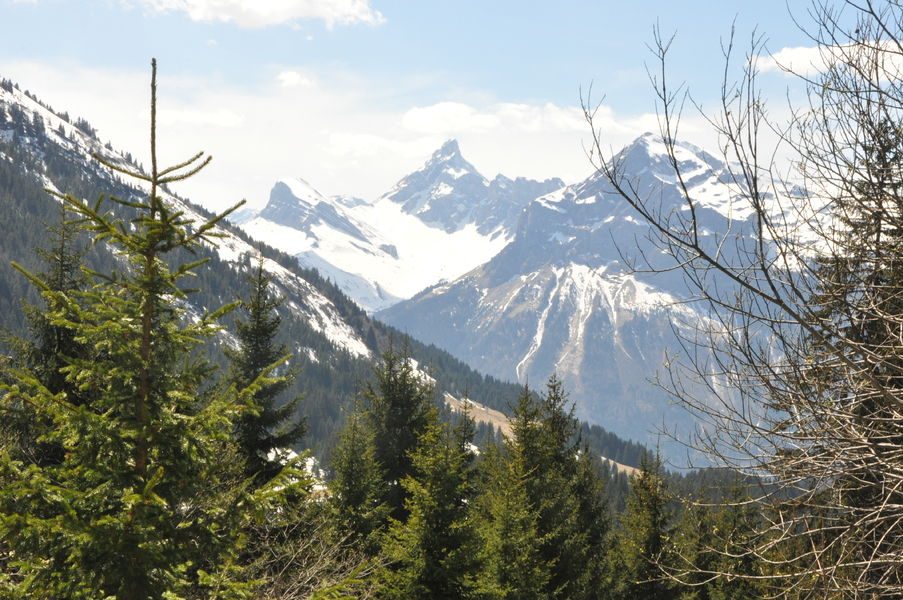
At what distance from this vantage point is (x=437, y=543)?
1742 centimetres

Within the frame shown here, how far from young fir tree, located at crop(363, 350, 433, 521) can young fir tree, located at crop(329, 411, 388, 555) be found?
3755 mm

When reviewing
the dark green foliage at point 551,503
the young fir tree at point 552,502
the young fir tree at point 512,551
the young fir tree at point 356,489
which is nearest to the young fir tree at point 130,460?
the young fir tree at point 512,551

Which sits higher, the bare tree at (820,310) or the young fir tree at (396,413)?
the bare tree at (820,310)

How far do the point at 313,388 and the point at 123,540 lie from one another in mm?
179363

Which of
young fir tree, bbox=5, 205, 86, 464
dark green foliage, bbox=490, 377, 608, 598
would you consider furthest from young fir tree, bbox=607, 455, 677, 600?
young fir tree, bbox=5, 205, 86, 464

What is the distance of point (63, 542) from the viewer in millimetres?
6809

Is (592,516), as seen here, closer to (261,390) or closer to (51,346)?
(261,390)

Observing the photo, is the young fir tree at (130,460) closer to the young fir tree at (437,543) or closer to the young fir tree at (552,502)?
the young fir tree at (437,543)

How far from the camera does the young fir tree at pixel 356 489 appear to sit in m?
21.8

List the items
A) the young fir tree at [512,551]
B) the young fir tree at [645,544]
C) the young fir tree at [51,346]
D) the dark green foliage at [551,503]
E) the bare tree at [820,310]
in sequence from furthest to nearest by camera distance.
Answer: the young fir tree at [645,544]
the dark green foliage at [551,503]
the young fir tree at [512,551]
the young fir tree at [51,346]
the bare tree at [820,310]

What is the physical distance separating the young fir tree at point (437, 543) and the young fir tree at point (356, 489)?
149 inches

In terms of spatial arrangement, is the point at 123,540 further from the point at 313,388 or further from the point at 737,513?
the point at 313,388

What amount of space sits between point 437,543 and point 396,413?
419 inches

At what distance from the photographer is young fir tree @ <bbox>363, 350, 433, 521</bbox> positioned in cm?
2731
